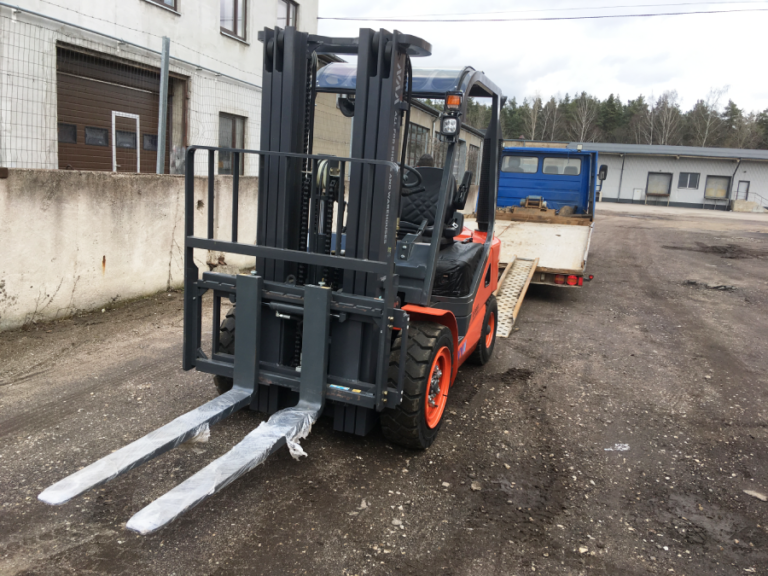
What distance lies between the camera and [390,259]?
3428 millimetres

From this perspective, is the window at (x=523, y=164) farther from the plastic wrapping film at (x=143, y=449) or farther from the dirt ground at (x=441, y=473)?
the plastic wrapping film at (x=143, y=449)

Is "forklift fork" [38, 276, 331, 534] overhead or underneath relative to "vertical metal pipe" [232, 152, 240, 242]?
underneath

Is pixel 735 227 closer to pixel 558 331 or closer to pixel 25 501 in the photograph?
pixel 558 331

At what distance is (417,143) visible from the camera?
5.69 meters

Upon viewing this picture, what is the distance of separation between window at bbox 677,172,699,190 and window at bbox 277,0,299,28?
3496 centimetres

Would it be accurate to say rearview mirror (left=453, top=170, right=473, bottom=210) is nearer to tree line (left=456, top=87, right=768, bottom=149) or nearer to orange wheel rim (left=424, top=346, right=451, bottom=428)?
orange wheel rim (left=424, top=346, right=451, bottom=428)

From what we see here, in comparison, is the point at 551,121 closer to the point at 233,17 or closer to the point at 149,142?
the point at 233,17

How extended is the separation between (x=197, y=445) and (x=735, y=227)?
26292 millimetres

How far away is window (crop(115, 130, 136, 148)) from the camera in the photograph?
11.5 m

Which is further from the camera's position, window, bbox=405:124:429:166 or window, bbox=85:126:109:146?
window, bbox=85:126:109:146

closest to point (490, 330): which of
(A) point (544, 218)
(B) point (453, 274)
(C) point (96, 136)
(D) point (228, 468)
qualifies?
(B) point (453, 274)

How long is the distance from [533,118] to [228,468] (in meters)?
74.6

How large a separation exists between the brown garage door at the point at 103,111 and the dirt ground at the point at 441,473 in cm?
520

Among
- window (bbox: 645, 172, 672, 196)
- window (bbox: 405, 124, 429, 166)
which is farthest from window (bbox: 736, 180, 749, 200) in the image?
window (bbox: 405, 124, 429, 166)
